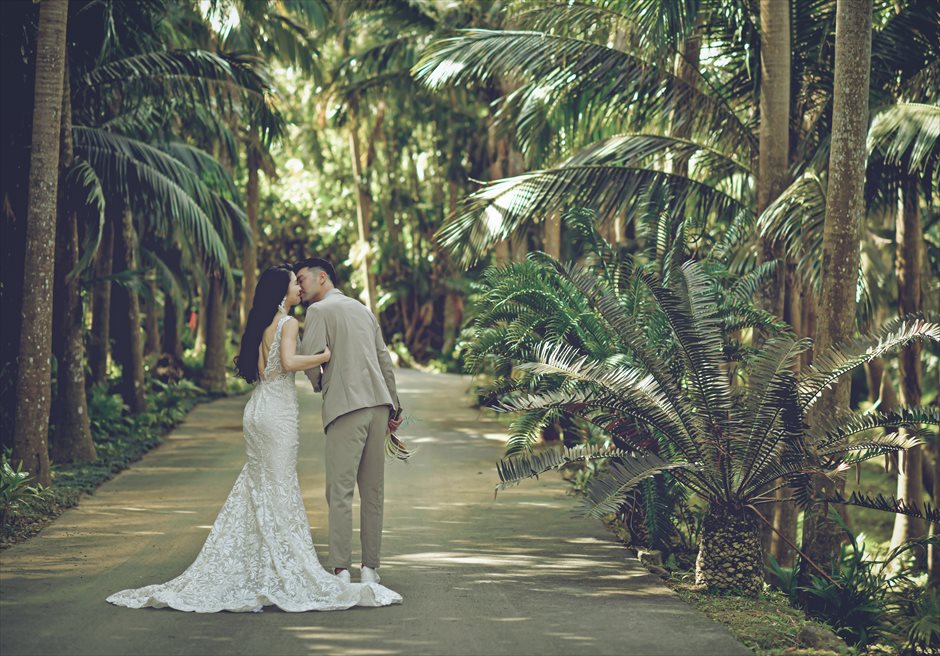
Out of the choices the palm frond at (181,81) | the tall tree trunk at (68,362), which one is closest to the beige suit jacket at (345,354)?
the tall tree trunk at (68,362)

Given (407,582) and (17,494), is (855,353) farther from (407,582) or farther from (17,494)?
(17,494)

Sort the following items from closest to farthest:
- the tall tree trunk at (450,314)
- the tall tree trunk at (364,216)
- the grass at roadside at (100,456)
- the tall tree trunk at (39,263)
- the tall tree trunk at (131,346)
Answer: the grass at roadside at (100,456) → the tall tree trunk at (39,263) → the tall tree trunk at (131,346) → the tall tree trunk at (364,216) → the tall tree trunk at (450,314)

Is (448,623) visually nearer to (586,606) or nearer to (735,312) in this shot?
(586,606)

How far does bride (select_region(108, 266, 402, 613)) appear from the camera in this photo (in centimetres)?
679

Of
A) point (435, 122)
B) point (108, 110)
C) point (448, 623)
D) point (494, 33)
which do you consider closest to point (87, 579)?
point (448, 623)

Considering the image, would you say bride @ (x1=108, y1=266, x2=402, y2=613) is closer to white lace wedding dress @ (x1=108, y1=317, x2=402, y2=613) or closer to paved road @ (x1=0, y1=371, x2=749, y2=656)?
white lace wedding dress @ (x1=108, y1=317, x2=402, y2=613)

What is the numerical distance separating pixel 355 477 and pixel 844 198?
182 inches

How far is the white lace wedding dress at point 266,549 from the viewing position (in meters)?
6.77

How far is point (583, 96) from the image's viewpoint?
526 inches

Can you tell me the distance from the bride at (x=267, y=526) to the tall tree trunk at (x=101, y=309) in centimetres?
740

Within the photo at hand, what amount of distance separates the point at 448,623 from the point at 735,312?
4.20 m

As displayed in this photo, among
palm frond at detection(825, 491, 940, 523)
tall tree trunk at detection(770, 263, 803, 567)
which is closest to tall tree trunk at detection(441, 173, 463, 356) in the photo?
tall tree trunk at detection(770, 263, 803, 567)

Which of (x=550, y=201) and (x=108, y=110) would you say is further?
(x=108, y=110)

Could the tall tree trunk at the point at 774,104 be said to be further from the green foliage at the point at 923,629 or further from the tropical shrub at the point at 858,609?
the tropical shrub at the point at 858,609
